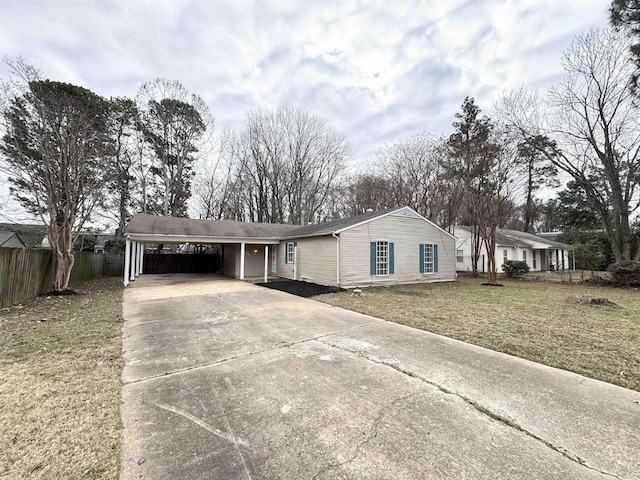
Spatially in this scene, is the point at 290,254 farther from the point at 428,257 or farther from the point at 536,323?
the point at 536,323

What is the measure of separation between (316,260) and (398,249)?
12.6 feet

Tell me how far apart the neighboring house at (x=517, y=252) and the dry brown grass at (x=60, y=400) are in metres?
21.6

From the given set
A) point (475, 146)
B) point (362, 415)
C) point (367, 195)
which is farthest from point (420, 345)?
point (367, 195)

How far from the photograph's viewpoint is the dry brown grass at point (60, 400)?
1.88m

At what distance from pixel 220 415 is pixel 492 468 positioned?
2.16m

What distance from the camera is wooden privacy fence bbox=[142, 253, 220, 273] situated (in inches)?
763

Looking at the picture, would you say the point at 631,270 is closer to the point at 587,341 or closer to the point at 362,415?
the point at 587,341

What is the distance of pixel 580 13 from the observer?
8.53 metres

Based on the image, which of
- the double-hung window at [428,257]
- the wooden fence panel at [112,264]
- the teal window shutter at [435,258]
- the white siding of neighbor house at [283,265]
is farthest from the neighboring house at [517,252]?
the wooden fence panel at [112,264]

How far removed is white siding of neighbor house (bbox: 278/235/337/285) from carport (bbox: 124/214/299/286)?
1.68 meters

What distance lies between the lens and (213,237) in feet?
43.3

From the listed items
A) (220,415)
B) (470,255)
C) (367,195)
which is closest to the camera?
(220,415)

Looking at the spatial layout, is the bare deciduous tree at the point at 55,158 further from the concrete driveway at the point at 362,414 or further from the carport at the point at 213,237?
the concrete driveway at the point at 362,414

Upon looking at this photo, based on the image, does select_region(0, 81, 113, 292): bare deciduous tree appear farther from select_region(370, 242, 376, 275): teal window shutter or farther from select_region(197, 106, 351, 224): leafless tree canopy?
select_region(197, 106, 351, 224): leafless tree canopy
